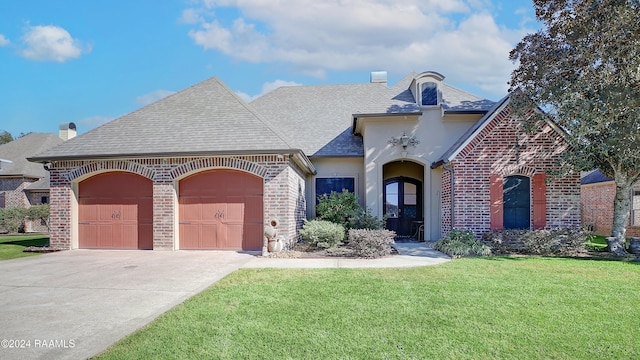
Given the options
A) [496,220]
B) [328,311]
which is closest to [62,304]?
[328,311]

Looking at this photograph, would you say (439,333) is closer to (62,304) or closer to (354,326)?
(354,326)

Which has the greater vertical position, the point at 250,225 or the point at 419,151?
the point at 419,151

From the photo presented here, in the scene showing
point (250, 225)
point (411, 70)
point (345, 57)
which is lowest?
point (250, 225)

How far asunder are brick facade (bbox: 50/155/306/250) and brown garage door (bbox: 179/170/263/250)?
359 millimetres

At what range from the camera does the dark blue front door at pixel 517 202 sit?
11.9 m

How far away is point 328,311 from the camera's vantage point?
204 inches

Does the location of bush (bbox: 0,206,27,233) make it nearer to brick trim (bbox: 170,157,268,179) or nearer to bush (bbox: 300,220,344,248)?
brick trim (bbox: 170,157,268,179)

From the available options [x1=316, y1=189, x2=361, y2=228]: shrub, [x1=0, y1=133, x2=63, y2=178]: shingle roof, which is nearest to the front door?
[x1=316, y1=189, x2=361, y2=228]: shrub

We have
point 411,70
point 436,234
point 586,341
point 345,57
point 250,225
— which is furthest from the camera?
point 345,57

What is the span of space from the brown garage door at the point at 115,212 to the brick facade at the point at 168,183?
1.06 ft

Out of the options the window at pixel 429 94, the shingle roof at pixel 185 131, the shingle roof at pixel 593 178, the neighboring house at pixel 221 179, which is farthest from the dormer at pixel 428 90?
the shingle roof at pixel 593 178

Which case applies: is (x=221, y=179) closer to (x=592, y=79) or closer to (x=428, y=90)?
(x=428, y=90)

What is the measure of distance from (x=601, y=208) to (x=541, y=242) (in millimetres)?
12276

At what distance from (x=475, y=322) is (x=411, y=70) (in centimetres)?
1505
